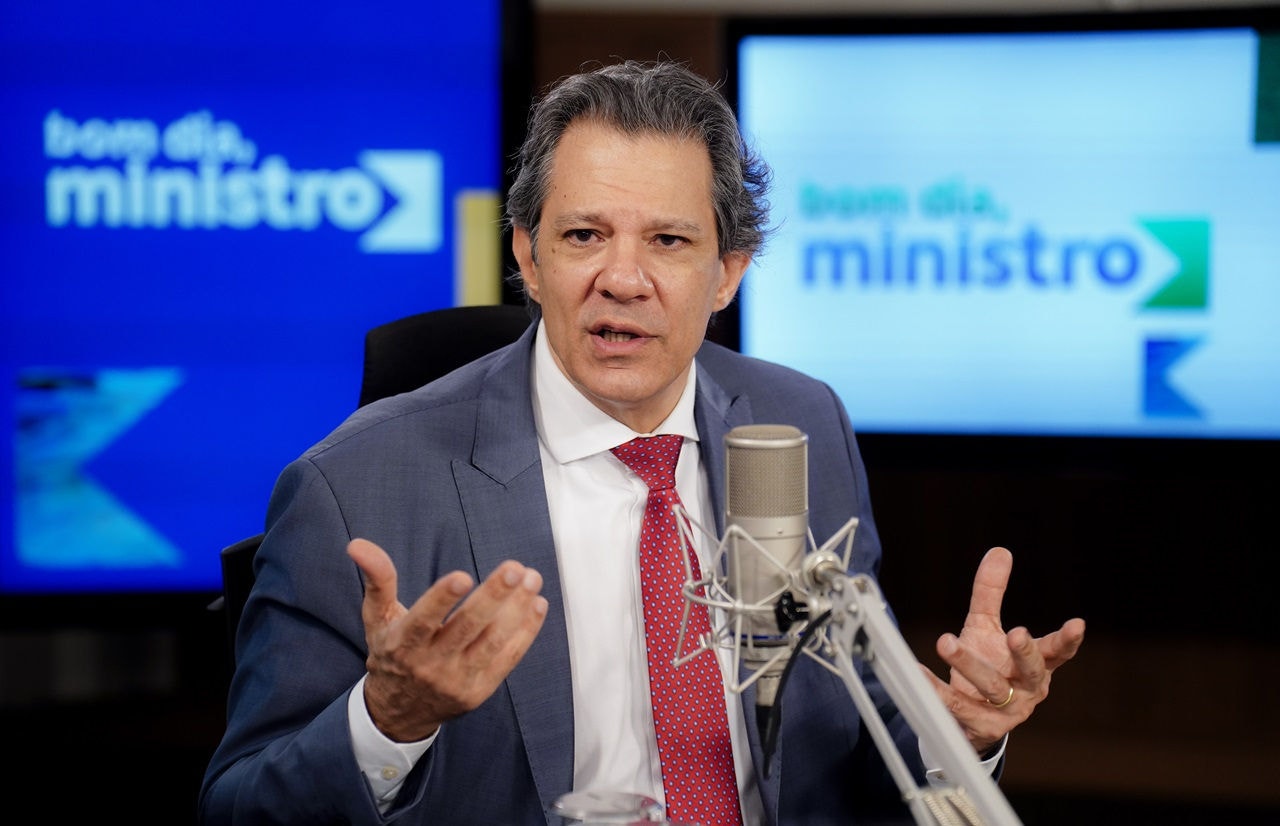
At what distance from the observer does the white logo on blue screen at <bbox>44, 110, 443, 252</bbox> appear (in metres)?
3.30

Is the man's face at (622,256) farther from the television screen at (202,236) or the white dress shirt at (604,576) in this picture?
the television screen at (202,236)

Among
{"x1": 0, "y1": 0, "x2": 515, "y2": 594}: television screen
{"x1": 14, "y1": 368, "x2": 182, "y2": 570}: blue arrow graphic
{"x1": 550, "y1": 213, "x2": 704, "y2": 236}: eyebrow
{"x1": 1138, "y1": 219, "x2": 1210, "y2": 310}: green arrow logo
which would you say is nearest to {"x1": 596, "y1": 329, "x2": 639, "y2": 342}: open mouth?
{"x1": 550, "y1": 213, "x2": 704, "y2": 236}: eyebrow

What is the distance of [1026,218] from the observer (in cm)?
337

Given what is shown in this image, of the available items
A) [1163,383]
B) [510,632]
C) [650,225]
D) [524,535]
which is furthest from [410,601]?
[1163,383]

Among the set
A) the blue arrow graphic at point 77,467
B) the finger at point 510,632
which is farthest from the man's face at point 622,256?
the blue arrow graphic at point 77,467

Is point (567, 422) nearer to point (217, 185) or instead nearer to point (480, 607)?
point (480, 607)

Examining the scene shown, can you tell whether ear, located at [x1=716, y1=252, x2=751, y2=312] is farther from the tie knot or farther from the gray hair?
the tie knot

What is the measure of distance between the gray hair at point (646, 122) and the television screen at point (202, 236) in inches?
63.6

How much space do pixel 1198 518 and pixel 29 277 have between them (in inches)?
116

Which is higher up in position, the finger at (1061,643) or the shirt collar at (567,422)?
the shirt collar at (567,422)

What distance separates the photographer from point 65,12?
3.30m

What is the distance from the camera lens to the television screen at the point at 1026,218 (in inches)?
129

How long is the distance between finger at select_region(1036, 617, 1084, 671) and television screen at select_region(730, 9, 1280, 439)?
6.75 feet

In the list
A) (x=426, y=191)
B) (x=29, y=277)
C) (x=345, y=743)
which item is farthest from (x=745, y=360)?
(x=29, y=277)
